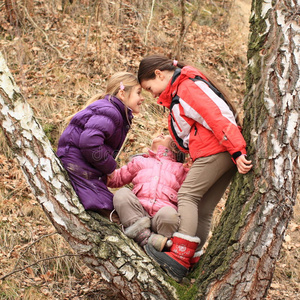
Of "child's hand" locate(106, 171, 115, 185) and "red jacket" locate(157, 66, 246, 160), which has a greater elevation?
"red jacket" locate(157, 66, 246, 160)

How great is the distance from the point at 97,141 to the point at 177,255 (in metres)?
1.13

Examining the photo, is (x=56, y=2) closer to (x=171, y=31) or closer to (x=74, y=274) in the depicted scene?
(x=171, y=31)

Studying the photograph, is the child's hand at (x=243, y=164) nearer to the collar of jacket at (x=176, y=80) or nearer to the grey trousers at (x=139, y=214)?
the grey trousers at (x=139, y=214)

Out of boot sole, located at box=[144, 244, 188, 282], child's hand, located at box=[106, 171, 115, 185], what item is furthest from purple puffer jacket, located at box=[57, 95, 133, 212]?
boot sole, located at box=[144, 244, 188, 282]

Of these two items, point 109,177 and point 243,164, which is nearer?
point 243,164

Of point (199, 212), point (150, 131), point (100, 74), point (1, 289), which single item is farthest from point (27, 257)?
point (100, 74)

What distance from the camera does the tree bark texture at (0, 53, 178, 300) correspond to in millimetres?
2713

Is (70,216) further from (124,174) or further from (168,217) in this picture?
(124,174)

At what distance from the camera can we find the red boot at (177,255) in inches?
114

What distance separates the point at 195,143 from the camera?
3.11 meters

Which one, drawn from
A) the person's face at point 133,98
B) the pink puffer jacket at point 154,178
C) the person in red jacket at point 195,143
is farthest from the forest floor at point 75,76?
the person's face at point 133,98

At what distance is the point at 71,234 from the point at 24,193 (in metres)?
2.75

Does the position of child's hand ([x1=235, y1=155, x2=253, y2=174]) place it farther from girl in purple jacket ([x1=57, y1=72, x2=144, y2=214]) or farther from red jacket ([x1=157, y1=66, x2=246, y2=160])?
girl in purple jacket ([x1=57, y1=72, x2=144, y2=214])

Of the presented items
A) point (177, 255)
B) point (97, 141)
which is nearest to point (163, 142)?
point (97, 141)
